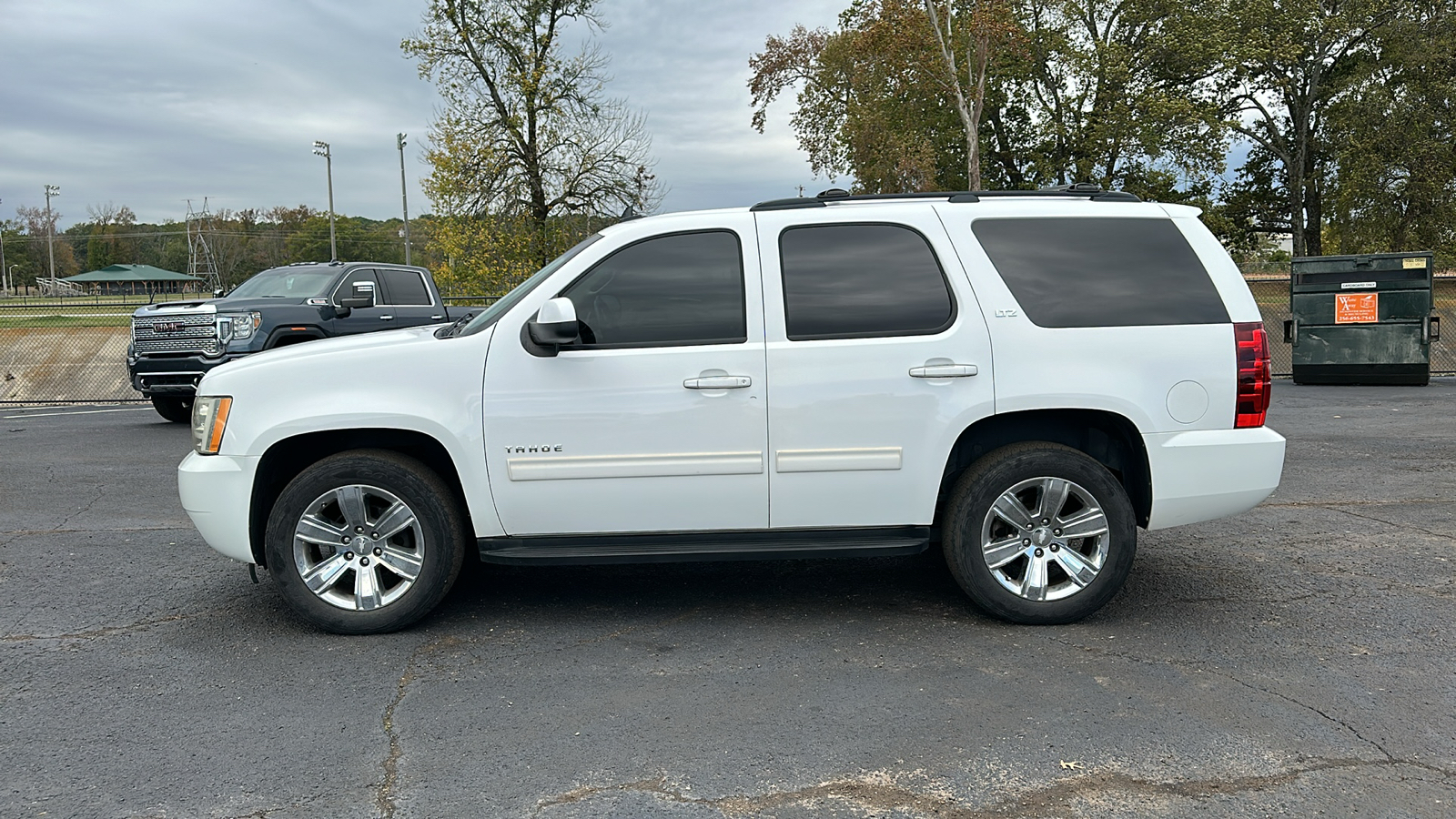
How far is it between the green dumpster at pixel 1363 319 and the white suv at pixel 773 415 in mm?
13656

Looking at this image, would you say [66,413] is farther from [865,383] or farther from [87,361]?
[865,383]

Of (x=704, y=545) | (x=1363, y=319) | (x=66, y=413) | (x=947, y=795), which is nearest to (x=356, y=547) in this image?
(x=704, y=545)

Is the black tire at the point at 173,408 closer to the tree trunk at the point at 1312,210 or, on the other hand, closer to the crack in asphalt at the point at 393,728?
the crack in asphalt at the point at 393,728

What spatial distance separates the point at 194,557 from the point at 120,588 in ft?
2.17

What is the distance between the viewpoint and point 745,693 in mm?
4062

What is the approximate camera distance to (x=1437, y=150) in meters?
33.9

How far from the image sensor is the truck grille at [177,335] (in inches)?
501

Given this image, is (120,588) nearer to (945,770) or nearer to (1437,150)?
(945,770)

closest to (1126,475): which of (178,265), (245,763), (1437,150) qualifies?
(245,763)

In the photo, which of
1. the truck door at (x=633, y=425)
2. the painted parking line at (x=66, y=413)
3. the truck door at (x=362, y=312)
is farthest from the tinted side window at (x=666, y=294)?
the painted parking line at (x=66, y=413)

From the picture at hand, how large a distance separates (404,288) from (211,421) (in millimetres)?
10713

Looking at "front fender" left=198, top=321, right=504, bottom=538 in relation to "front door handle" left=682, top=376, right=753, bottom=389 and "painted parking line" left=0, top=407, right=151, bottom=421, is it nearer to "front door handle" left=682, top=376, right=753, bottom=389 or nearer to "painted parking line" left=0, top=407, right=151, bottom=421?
"front door handle" left=682, top=376, right=753, bottom=389

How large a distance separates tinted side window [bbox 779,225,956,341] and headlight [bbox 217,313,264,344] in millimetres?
9868

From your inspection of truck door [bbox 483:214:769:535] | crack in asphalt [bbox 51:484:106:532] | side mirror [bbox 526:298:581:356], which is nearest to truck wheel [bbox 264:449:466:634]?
truck door [bbox 483:214:769:535]
